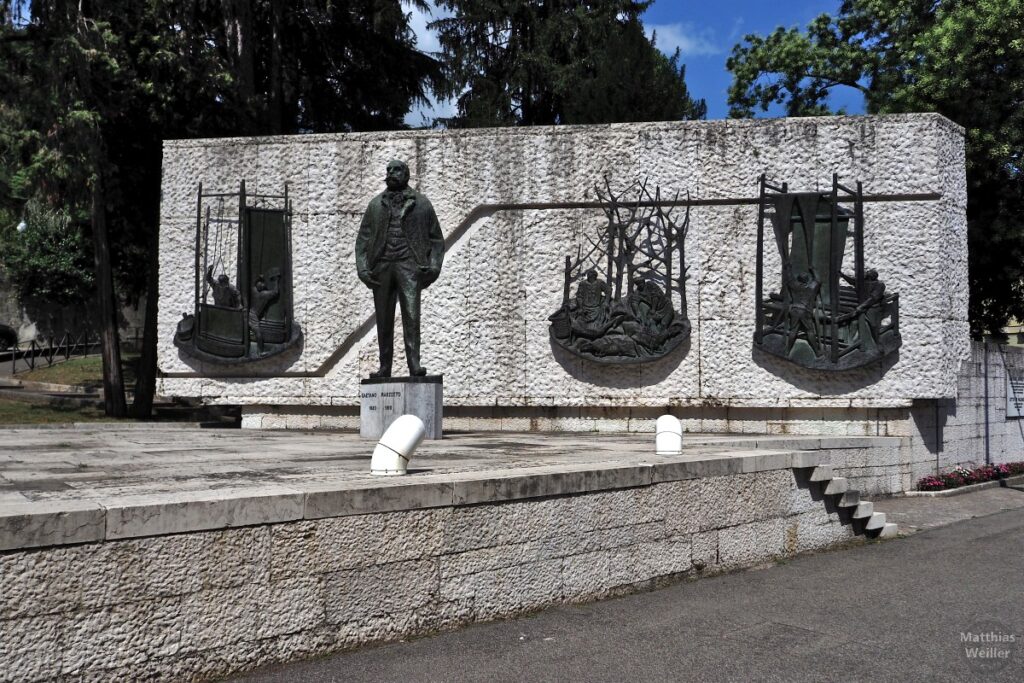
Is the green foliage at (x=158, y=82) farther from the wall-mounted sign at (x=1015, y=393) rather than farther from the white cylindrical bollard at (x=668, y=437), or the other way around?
the wall-mounted sign at (x=1015, y=393)

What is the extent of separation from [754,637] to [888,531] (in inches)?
170

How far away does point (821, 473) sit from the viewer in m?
8.12

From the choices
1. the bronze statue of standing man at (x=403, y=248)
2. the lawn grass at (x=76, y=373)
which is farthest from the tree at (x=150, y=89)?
the bronze statue of standing man at (x=403, y=248)

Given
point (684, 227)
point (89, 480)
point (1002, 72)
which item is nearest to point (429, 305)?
point (684, 227)

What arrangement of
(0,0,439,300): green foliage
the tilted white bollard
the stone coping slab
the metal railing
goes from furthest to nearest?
1. the metal railing
2. (0,0,439,300): green foliage
3. the tilted white bollard
4. the stone coping slab

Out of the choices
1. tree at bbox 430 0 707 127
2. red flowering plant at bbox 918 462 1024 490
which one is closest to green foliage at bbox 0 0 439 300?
tree at bbox 430 0 707 127

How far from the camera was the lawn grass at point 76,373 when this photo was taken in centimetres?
2702

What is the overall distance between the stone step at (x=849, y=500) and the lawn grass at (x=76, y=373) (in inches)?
852

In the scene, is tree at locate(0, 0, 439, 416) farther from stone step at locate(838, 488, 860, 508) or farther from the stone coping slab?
stone step at locate(838, 488, 860, 508)

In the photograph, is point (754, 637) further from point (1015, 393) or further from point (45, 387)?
point (45, 387)

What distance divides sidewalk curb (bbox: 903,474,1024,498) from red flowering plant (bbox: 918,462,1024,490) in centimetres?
6

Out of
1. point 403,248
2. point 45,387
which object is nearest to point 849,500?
point 403,248

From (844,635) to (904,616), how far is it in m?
0.70

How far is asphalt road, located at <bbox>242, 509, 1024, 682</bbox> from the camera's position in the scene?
4.53 m
